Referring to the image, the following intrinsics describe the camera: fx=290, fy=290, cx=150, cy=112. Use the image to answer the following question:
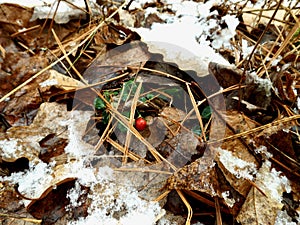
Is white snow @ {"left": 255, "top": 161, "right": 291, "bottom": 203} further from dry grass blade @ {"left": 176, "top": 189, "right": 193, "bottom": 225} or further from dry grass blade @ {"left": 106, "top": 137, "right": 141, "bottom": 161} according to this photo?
dry grass blade @ {"left": 106, "top": 137, "right": 141, "bottom": 161}

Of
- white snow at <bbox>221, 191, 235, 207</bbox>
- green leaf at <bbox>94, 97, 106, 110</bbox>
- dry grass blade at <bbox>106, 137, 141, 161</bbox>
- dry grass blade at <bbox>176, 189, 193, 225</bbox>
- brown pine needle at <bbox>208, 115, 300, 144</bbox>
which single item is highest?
brown pine needle at <bbox>208, 115, 300, 144</bbox>

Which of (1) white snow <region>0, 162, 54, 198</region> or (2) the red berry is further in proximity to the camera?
(2) the red berry

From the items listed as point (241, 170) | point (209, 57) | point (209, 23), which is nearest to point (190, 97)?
point (209, 57)

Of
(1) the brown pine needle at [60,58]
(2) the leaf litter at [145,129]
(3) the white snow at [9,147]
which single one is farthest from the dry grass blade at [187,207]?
(1) the brown pine needle at [60,58]

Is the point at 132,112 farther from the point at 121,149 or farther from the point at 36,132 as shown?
the point at 36,132

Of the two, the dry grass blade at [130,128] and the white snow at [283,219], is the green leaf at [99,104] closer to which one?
the dry grass blade at [130,128]

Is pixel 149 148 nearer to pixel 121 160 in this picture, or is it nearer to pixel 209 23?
pixel 121 160

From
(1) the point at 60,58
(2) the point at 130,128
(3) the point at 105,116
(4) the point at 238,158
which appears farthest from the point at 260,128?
(1) the point at 60,58

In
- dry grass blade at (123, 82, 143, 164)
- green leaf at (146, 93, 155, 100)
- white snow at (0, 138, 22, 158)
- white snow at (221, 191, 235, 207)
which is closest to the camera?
white snow at (221, 191, 235, 207)

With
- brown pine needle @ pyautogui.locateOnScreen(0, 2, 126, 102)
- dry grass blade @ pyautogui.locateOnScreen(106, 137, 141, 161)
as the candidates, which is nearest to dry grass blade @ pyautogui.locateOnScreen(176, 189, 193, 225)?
dry grass blade @ pyautogui.locateOnScreen(106, 137, 141, 161)
